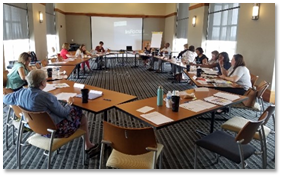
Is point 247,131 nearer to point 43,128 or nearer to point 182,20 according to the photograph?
point 43,128

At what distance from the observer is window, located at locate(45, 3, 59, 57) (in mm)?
9589

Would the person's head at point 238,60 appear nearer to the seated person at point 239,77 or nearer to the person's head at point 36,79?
the seated person at point 239,77

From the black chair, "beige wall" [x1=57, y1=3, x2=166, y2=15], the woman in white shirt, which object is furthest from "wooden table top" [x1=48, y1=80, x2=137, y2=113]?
"beige wall" [x1=57, y1=3, x2=166, y2=15]

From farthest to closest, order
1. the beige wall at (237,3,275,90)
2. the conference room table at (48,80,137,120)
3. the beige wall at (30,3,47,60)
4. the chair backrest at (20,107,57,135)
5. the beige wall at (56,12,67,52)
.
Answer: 1. the beige wall at (56,12,67,52)
2. the beige wall at (30,3,47,60)
3. the beige wall at (237,3,275,90)
4. the conference room table at (48,80,137,120)
5. the chair backrest at (20,107,57,135)

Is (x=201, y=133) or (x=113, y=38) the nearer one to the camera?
(x=201, y=133)

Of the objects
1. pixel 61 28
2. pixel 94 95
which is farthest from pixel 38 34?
pixel 94 95

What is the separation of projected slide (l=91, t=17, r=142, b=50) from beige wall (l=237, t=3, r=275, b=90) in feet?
26.4

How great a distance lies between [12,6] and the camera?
6477 mm

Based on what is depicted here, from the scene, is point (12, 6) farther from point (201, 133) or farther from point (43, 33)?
point (201, 133)

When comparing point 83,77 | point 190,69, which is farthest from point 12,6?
point 190,69

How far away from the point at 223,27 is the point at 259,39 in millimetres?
2301

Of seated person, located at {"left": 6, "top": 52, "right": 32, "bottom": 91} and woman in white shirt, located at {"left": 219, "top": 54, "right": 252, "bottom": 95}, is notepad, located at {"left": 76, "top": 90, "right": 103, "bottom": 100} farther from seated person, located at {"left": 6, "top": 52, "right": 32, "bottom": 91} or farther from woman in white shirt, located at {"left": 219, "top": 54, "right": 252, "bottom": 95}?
woman in white shirt, located at {"left": 219, "top": 54, "right": 252, "bottom": 95}
